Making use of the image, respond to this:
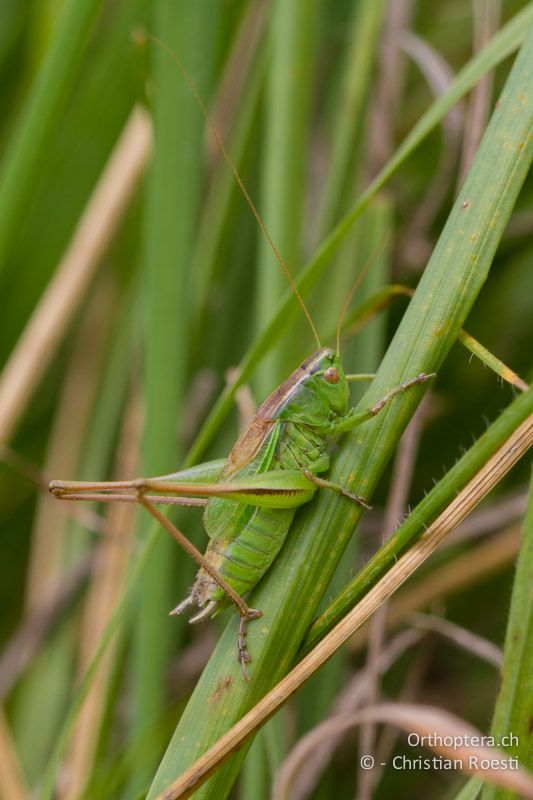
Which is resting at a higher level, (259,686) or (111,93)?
(111,93)

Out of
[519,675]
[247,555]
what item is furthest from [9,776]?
[519,675]

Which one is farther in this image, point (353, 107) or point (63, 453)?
point (63, 453)

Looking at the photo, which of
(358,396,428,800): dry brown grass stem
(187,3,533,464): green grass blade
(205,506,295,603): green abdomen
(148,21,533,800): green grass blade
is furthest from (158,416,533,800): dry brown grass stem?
(358,396,428,800): dry brown grass stem

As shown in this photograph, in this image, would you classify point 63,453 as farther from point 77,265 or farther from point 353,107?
point 353,107

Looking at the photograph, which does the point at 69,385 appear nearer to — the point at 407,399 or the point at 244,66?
the point at 244,66

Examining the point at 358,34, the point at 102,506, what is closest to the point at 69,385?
the point at 102,506

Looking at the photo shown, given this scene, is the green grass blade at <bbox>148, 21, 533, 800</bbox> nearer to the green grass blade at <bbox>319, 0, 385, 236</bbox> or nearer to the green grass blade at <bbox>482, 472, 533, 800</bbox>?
the green grass blade at <bbox>482, 472, 533, 800</bbox>

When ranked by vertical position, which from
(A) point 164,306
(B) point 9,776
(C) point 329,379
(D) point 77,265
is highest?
(D) point 77,265
